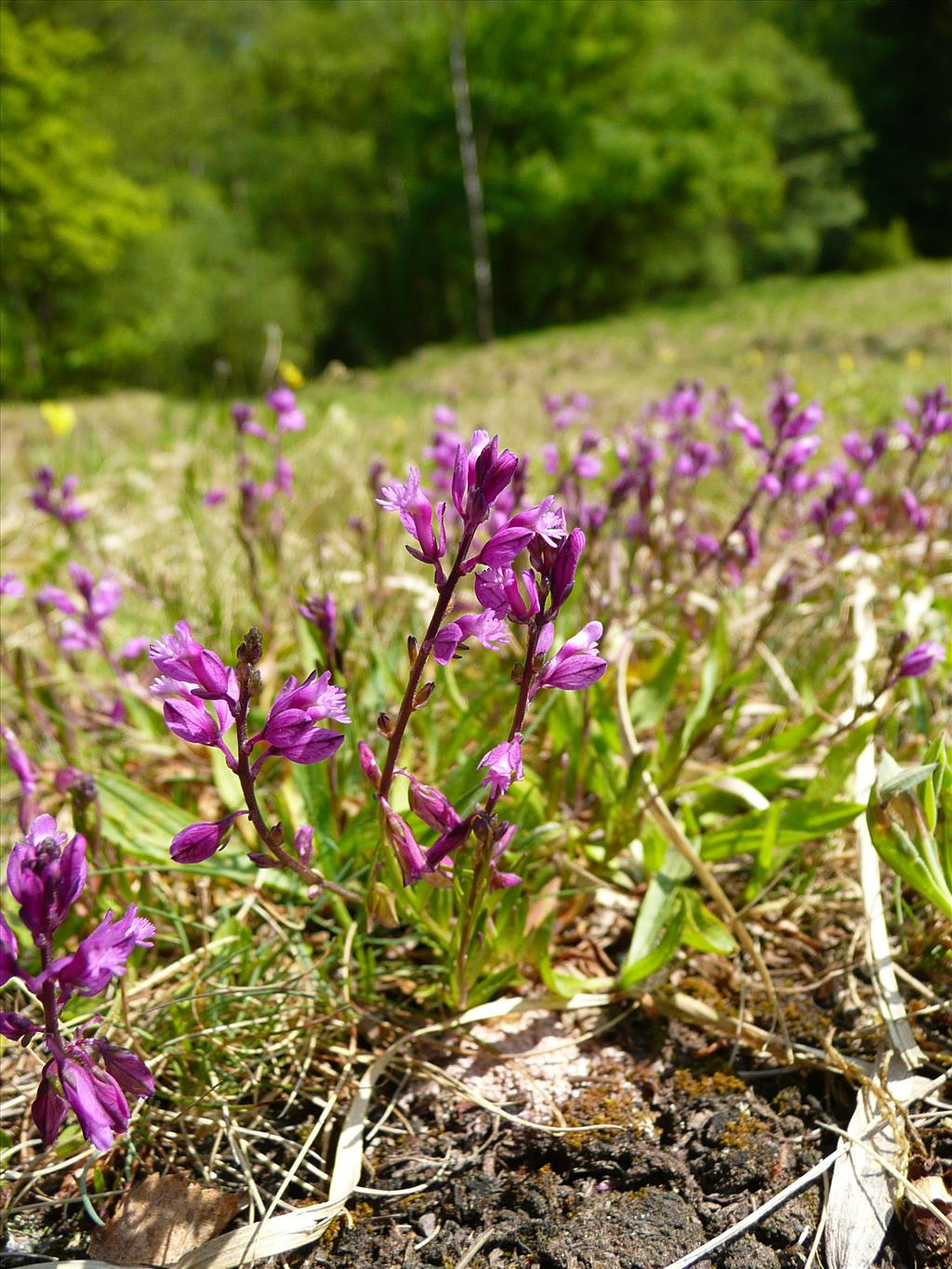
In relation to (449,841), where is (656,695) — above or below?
below

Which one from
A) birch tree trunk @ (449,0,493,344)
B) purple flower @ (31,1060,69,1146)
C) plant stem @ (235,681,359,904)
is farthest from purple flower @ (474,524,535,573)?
birch tree trunk @ (449,0,493,344)

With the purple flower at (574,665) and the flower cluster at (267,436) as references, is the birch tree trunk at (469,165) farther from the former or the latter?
the purple flower at (574,665)

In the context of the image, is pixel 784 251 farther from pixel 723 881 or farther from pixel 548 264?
pixel 723 881

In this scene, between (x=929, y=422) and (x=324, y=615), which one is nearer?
(x=324, y=615)

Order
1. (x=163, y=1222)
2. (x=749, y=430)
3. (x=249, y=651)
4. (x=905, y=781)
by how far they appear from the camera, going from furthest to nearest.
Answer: (x=749, y=430), (x=905, y=781), (x=163, y=1222), (x=249, y=651)

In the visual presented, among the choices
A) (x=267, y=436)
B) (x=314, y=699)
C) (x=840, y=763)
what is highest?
(x=267, y=436)

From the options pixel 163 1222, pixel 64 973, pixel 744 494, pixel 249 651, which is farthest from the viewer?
pixel 744 494

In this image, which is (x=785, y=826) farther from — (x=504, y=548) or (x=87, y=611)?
(x=87, y=611)

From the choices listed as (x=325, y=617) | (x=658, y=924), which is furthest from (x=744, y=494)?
(x=325, y=617)
